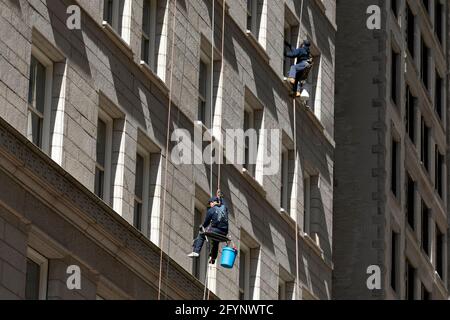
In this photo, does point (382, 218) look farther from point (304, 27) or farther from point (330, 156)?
point (304, 27)

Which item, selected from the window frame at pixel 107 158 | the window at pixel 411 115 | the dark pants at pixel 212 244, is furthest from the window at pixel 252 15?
the window at pixel 411 115

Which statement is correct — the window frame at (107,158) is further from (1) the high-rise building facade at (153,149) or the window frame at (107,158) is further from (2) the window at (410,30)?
(2) the window at (410,30)

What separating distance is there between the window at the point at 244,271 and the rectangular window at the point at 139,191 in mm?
6623

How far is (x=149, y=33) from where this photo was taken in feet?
152

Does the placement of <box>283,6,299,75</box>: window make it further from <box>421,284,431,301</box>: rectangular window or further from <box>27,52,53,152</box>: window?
<box>421,284,431,301</box>: rectangular window

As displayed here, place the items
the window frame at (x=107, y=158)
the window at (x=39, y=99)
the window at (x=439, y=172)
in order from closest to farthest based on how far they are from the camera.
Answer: the window at (x=39, y=99) → the window frame at (x=107, y=158) → the window at (x=439, y=172)

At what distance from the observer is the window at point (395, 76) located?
229 ft

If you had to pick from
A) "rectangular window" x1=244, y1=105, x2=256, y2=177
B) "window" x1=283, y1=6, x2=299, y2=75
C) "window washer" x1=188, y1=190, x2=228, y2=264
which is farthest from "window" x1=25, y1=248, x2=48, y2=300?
"window" x1=283, y1=6, x2=299, y2=75

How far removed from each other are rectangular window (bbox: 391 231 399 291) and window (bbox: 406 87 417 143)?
19.8ft

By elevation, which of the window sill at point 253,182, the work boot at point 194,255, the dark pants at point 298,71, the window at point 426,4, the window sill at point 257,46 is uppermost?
the window at point 426,4

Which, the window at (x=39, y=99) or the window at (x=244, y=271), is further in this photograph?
the window at (x=244, y=271)

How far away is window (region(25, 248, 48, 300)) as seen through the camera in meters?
39.0

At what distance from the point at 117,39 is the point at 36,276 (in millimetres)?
6809
